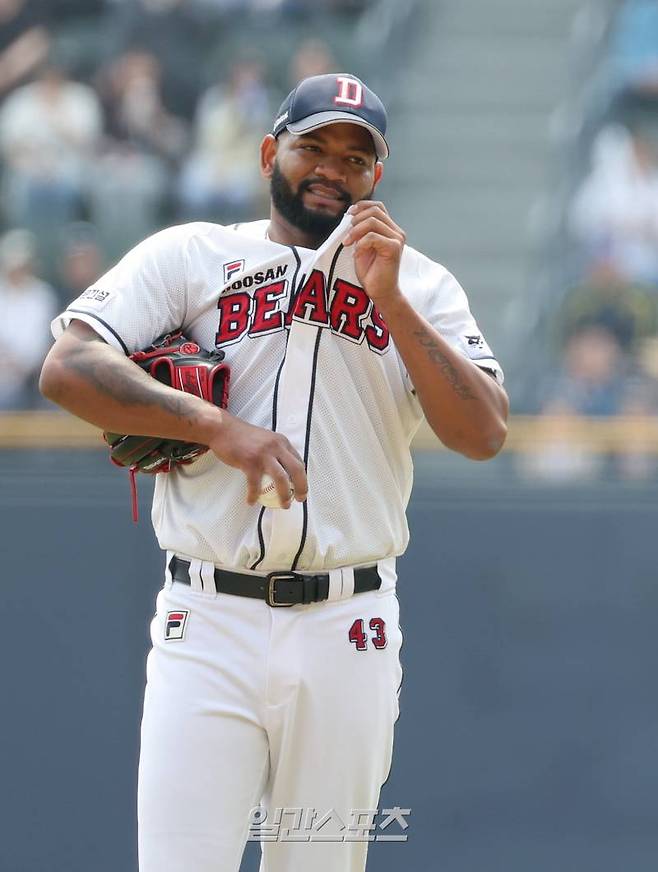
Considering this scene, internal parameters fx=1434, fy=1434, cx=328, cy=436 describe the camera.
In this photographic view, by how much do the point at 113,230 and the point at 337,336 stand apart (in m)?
5.10

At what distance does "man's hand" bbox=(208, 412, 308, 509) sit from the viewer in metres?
2.50

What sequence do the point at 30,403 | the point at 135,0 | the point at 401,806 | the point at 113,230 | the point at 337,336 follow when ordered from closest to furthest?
1. the point at 337,336
2. the point at 401,806
3. the point at 30,403
4. the point at 113,230
5. the point at 135,0

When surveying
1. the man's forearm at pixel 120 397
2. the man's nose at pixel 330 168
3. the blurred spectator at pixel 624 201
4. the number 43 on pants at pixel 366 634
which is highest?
the blurred spectator at pixel 624 201

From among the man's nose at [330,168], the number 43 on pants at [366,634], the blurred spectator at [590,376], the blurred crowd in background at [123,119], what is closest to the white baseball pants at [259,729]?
the number 43 on pants at [366,634]

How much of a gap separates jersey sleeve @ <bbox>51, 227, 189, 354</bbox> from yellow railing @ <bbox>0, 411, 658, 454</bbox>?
2.44 m

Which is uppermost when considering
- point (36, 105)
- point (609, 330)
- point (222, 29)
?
point (222, 29)

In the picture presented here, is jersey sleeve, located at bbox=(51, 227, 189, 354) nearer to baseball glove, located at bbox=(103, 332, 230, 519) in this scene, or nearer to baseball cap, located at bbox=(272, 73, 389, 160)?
baseball glove, located at bbox=(103, 332, 230, 519)

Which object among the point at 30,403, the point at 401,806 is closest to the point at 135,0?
the point at 30,403

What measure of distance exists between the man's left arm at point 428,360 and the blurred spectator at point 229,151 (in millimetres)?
5065

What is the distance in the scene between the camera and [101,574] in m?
4.78

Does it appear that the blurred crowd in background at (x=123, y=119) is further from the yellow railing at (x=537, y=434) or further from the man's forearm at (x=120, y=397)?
the man's forearm at (x=120, y=397)

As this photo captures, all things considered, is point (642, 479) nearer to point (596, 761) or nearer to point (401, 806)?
point (596, 761)

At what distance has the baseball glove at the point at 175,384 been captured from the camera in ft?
8.80

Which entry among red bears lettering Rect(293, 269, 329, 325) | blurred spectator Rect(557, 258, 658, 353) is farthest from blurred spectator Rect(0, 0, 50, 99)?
red bears lettering Rect(293, 269, 329, 325)
